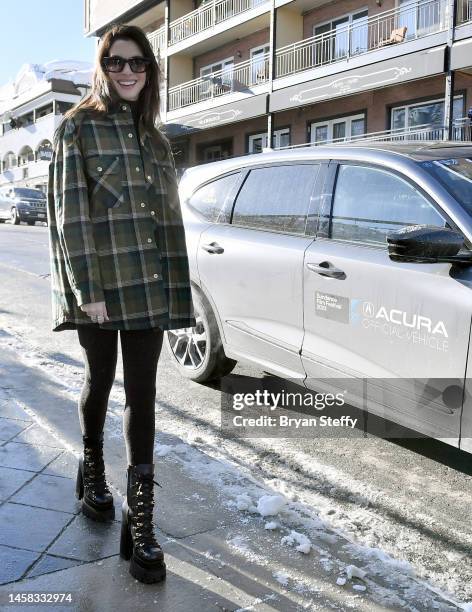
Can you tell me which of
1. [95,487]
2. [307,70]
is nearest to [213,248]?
[95,487]

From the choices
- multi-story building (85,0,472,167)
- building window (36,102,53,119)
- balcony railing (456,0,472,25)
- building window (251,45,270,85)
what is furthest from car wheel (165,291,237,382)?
building window (36,102,53,119)

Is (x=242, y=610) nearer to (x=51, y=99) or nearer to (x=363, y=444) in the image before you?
(x=363, y=444)

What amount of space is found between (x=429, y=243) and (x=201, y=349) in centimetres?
216

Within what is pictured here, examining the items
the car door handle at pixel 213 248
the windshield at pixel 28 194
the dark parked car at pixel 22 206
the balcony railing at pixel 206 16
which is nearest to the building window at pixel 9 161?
the dark parked car at pixel 22 206

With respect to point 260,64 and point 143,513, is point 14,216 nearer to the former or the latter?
point 260,64

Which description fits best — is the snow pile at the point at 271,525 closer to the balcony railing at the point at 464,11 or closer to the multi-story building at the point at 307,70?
the multi-story building at the point at 307,70

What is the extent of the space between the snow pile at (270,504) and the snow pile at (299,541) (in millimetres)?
181

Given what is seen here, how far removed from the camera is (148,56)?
247cm

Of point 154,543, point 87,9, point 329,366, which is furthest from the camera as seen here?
point 87,9

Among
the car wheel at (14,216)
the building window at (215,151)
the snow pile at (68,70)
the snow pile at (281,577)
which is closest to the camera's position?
the snow pile at (281,577)

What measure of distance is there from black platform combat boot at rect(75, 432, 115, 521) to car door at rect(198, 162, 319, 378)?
135 cm

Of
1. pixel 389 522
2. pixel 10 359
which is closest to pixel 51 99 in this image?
pixel 10 359

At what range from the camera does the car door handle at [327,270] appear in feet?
10.8

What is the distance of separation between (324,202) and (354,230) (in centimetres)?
31
